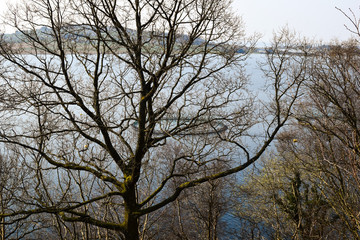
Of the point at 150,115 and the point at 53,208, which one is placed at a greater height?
the point at 150,115

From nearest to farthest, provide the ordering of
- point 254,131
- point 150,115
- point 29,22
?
1. point 29,22
2. point 150,115
3. point 254,131

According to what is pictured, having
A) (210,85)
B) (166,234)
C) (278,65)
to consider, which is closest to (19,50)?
(210,85)

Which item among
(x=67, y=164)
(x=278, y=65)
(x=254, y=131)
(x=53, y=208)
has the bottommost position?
(x=53, y=208)

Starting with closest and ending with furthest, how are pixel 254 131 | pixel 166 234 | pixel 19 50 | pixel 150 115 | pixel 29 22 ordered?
pixel 29 22
pixel 19 50
pixel 150 115
pixel 166 234
pixel 254 131

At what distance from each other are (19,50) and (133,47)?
313cm

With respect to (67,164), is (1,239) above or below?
below

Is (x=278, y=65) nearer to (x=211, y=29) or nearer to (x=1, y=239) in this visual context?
(x=211, y=29)

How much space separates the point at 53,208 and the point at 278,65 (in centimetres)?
676

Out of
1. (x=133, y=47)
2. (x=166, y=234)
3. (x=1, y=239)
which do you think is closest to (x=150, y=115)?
(x=133, y=47)

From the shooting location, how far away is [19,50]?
7195 millimetres

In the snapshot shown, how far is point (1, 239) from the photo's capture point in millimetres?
8602

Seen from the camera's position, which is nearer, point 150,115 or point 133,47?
point 133,47

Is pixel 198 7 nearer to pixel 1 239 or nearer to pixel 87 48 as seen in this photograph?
pixel 87 48

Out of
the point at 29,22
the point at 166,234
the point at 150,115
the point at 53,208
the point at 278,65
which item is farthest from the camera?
the point at 166,234
